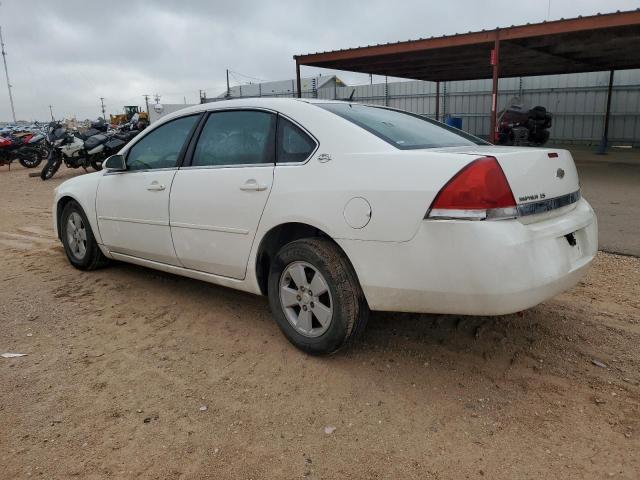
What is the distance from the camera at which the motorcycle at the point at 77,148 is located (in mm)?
13180

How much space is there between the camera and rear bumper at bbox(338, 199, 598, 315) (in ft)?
7.80

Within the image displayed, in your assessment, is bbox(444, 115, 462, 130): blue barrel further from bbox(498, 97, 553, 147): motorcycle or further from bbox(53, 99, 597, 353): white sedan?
bbox(53, 99, 597, 353): white sedan

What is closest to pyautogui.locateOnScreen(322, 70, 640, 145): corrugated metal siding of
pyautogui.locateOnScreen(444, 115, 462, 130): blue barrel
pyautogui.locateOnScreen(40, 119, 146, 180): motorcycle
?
pyautogui.locateOnScreen(444, 115, 462, 130): blue barrel

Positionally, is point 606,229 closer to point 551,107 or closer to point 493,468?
point 493,468

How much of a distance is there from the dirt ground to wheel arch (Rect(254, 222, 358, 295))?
0.43 meters

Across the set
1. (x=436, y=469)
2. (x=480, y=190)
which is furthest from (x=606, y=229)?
(x=436, y=469)

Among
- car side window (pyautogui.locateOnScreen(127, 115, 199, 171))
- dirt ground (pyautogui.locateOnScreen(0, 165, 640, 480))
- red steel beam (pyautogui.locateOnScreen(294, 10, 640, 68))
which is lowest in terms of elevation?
dirt ground (pyautogui.locateOnScreen(0, 165, 640, 480))

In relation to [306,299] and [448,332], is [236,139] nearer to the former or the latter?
[306,299]

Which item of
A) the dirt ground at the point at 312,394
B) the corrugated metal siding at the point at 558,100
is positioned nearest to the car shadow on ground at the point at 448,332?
the dirt ground at the point at 312,394

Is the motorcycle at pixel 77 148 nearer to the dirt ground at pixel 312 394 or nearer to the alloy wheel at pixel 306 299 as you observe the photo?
the dirt ground at pixel 312 394

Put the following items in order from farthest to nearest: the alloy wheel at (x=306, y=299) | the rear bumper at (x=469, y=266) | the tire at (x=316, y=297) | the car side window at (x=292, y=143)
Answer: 1. the car side window at (x=292, y=143)
2. the alloy wheel at (x=306, y=299)
3. the tire at (x=316, y=297)
4. the rear bumper at (x=469, y=266)

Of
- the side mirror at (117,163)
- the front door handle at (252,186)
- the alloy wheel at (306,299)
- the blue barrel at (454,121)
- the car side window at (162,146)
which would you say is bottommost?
the alloy wheel at (306,299)

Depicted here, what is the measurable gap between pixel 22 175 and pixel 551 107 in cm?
1984

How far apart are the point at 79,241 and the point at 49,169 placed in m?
10.4
